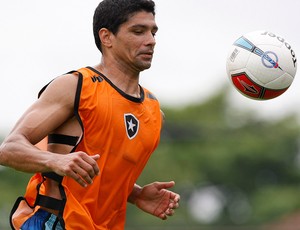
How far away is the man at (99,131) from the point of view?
329 inches

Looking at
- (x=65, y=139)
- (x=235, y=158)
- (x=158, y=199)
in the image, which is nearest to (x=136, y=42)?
(x=65, y=139)

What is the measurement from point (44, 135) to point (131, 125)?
2.99 ft

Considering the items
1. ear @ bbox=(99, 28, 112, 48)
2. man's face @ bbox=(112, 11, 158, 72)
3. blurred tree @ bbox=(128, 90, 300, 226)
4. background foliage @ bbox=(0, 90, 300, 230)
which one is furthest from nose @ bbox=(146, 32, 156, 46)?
blurred tree @ bbox=(128, 90, 300, 226)

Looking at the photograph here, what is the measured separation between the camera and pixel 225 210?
5322cm

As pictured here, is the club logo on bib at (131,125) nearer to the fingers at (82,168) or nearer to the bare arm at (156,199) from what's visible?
the bare arm at (156,199)

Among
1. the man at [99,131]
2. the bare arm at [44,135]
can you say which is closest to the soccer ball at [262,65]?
the man at [99,131]

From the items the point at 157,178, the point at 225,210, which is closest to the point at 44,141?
the point at 157,178

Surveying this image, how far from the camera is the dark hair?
29.8 feet

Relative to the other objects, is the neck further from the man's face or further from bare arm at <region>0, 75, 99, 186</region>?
bare arm at <region>0, 75, 99, 186</region>

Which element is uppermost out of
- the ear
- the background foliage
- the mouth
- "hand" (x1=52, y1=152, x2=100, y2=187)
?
the ear

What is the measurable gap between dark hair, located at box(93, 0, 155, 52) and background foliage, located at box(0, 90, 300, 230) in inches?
1628

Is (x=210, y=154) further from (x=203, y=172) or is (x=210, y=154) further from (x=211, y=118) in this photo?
(x=211, y=118)

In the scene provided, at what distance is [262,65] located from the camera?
9547 mm

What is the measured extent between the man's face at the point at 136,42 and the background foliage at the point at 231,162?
41.4 meters
